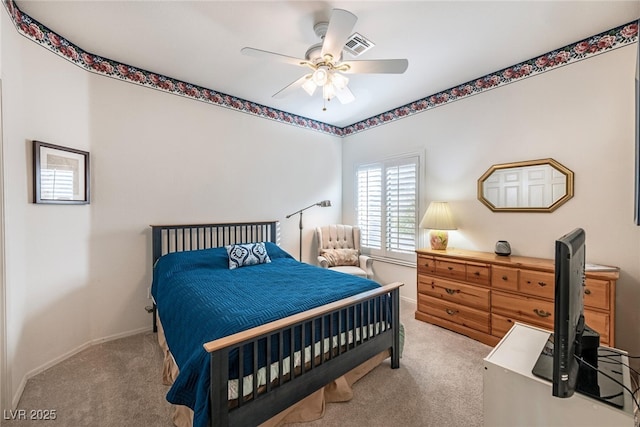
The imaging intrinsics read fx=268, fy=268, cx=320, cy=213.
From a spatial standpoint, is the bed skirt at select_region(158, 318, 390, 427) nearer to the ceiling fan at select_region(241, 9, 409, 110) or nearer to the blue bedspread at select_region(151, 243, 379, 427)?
the blue bedspread at select_region(151, 243, 379, 427)

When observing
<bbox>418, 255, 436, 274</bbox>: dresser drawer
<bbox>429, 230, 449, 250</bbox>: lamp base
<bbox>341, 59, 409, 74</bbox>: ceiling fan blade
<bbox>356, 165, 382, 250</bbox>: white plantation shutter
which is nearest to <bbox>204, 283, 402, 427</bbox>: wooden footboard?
<bbox>418, 255, 436, 274</bbox>: dresser drawer

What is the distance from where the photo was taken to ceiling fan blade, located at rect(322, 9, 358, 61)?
62.5 inches

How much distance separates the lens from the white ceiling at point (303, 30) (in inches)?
78.5

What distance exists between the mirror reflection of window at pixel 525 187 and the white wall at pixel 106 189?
268cm

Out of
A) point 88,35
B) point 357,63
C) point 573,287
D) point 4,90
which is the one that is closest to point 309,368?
point 573,287

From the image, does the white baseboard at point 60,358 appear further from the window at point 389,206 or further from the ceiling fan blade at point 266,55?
the window at point 389,206

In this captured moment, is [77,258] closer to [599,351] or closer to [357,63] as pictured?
[357,63]

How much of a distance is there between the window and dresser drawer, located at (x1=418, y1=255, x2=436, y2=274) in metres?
0.52

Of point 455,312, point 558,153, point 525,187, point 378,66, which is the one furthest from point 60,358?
point 558,153

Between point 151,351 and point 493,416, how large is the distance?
279cm

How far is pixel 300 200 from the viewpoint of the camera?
4320mm

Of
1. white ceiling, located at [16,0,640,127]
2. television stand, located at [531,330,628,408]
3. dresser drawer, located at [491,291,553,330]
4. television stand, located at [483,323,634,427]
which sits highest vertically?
white ceiling, located at [16,0,640,127]

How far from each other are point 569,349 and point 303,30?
8.45ft

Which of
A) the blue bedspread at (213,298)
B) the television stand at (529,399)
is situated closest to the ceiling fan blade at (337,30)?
the blue bedspread at (213,298)
